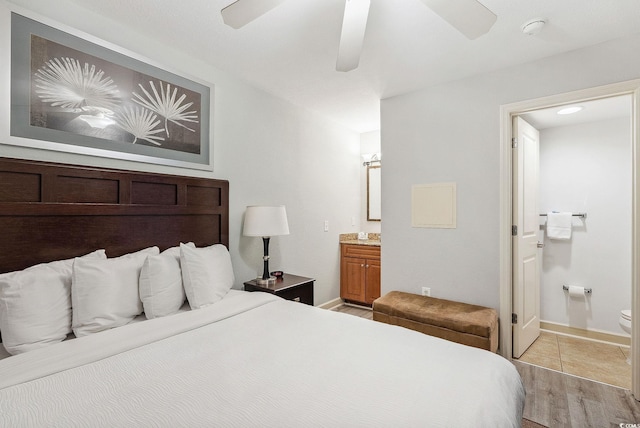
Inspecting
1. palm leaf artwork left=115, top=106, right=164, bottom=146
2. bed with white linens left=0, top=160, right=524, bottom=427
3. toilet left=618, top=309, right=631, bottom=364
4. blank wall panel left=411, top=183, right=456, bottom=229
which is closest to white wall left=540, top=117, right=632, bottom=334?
toilet left=618, top=309, right=631, bottom=364

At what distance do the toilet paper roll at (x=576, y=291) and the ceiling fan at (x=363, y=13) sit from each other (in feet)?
9.67

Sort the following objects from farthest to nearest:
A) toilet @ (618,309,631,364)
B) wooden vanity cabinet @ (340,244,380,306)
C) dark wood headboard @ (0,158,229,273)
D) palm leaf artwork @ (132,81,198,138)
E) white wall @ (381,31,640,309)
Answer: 1. wooden vanity cabinet @ (340,244,380,306)
2. toilet @ (618,309,631,364)
3. white wall @ (381,31,640,309)
4. palm leaf artwork @ (132,81,198,138)
5. dark wood headboard @ (0,158,229,273)

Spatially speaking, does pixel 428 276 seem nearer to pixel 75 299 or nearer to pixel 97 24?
pixel 75 299

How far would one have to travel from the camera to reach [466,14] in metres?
1.48

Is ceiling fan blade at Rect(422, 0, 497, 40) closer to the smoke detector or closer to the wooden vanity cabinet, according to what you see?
the smoke detector

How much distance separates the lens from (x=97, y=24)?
1.93m

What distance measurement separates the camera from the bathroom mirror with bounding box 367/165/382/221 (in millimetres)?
4488

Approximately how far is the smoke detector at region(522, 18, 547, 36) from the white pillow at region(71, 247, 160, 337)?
2.90 m

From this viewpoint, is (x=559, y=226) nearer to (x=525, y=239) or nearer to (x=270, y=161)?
(x=525, y=239)

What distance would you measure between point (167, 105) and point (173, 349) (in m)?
1.80

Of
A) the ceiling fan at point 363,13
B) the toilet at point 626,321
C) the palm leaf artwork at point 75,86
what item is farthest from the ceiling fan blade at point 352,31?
the toilet at point 626,321

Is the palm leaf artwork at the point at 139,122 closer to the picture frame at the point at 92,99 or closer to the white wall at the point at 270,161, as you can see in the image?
the picture frame at the point at 92,99

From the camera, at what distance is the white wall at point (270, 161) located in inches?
79.2

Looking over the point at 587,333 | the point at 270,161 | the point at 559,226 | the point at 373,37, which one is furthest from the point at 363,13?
the point at 587,333
